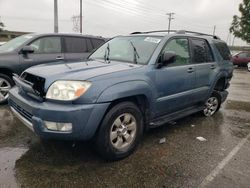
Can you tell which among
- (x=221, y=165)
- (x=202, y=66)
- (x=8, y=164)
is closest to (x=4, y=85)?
(x=8, y=164)

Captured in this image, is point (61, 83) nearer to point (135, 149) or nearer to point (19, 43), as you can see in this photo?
point (135, 149)

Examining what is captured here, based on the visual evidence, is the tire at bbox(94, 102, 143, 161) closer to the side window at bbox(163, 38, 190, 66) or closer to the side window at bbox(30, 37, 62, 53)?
the side window at bbox(163, 38, 190, 66)

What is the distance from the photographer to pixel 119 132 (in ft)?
11.1

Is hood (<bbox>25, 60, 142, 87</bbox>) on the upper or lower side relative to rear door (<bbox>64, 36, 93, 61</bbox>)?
lower

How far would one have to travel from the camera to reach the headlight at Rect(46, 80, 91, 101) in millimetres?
2918

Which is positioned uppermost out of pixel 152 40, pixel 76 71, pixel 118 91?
pixel 152 40

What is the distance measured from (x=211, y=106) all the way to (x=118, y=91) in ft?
10.6

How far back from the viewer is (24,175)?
116 inches

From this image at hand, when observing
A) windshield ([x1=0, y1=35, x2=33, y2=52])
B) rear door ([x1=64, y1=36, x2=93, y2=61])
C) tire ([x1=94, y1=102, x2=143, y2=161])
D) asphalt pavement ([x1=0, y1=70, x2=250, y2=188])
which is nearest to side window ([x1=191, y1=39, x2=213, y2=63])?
asphalt pavement ([x1=0, y1=70, x2=250, y2=188])

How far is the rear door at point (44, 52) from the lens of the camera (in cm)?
595

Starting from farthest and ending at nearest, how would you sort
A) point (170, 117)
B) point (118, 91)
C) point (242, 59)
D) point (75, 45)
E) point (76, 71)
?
1. point (242, 59)
2. point (75, 45)
3. point (170, 117)
4. point (76, 71)
5. point (118, 91)

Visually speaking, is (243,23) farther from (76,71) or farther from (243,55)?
(76,71)

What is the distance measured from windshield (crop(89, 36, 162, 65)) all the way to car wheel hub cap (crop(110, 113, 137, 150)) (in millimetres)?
917

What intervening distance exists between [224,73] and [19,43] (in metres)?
4.90
